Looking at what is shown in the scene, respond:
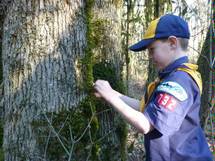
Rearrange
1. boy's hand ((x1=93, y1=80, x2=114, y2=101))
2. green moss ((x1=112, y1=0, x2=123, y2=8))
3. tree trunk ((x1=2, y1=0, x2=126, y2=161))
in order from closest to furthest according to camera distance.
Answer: boy's hand ((x1=93, y1=80, x2=114, y2=101)) → tree trunk ((x1=2, y1=0, x2=126, y2=161)) → green moss ((x1=112, y1=0, x2=123, y2=8))

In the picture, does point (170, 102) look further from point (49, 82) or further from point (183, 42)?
point (49, 82)

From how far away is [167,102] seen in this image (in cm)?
211

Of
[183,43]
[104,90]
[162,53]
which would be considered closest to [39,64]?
[104,90]

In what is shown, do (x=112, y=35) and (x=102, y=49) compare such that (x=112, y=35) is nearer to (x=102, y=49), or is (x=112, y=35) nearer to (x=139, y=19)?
(x=102, y=49)

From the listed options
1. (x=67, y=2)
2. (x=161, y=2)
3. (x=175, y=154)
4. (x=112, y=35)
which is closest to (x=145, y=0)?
(x=161, y=2)

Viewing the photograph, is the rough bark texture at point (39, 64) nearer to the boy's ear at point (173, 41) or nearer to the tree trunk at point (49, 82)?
the tree trunk at point (49, 82)

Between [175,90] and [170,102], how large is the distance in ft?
0.28

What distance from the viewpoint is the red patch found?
210 cm

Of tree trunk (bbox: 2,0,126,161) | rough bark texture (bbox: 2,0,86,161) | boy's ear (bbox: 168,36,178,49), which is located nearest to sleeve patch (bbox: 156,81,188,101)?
boy's ear (bbox: 168,36,178,49)

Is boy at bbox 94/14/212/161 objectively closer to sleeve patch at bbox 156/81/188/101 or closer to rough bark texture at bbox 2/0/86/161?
sleeve patch at bbox 156/81/188/101

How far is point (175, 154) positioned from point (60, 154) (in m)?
1.01

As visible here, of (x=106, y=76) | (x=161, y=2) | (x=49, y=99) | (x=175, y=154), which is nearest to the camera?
(x=175, y=154)

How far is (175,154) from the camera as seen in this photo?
2314mm

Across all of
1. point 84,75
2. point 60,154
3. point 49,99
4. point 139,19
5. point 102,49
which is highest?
point 139,19
